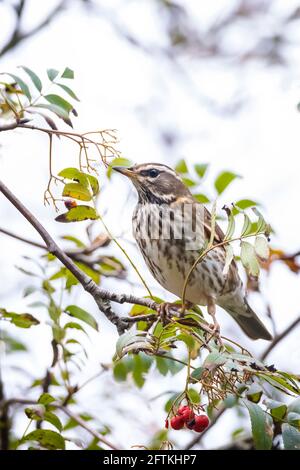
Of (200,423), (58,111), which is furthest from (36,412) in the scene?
(58,111)

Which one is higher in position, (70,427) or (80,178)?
(80,178)

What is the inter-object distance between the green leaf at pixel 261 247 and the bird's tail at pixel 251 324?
10.4 ft

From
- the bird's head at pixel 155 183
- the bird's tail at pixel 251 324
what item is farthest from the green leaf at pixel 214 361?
the bird's tail at pixel 251 324

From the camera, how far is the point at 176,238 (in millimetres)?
4824

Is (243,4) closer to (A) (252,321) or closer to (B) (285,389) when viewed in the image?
(A) (252,321)

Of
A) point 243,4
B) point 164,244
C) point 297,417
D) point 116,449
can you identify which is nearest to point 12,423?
point 116,449

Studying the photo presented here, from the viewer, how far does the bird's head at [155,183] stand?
5374 millimetres

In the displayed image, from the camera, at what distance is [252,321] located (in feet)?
20.1

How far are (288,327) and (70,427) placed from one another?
136 centimetres

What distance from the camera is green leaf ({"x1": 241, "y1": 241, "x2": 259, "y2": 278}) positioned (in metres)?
2.89

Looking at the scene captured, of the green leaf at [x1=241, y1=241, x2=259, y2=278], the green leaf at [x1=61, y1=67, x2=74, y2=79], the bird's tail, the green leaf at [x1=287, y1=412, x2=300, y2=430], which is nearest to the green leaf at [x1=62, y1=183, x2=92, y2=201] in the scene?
the green leaf at [x1=61, y1=67, x2=74, y2=79]

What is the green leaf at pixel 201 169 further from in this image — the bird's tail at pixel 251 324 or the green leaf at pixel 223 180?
the bird's tail at pixel 251 324

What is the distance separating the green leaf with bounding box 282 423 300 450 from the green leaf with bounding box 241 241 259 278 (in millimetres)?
582

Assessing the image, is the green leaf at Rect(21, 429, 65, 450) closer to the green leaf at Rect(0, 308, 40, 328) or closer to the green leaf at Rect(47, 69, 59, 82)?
the green leaf at Rect(0, 308, 40, 328)
